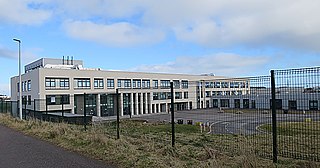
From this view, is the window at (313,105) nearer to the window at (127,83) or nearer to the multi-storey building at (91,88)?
the multi-storey building at (91,88)

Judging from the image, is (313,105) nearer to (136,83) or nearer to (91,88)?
(91,88)

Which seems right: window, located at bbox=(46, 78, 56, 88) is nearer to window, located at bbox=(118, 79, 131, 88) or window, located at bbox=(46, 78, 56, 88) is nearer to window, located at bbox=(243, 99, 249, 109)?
window, located at bbox=(118, 79, 131, 88)

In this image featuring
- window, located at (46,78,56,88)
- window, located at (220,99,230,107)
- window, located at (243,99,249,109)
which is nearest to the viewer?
window, located at (243,99,249,109)

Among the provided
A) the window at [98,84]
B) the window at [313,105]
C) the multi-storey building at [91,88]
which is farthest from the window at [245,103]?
the window at [98,84]

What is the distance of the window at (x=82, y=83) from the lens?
183 ft

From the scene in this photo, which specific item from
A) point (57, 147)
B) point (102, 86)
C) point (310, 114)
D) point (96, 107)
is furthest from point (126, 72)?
point (310, 114)

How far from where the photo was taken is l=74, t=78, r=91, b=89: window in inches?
2197

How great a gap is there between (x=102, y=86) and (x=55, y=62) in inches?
690

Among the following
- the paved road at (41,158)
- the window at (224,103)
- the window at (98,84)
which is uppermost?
the window at (98,84)

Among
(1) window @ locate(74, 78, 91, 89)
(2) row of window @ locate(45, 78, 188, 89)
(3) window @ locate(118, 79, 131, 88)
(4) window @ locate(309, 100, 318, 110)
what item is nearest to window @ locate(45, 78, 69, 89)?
(2) row of window @ locate(45, 78, 188, 89)

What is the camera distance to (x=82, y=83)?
56.6 m

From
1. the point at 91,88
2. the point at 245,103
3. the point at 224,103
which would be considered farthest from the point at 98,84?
the point at 245,103

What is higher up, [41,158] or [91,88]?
[91,88]

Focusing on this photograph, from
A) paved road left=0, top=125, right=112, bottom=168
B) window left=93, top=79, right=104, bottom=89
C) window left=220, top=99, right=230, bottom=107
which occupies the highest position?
window left=93, top=79, right=104, bottom=89
